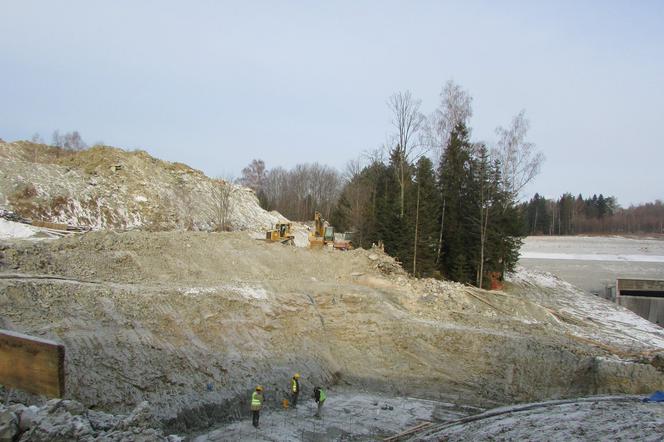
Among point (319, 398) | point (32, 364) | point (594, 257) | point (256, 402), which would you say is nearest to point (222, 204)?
point (319, 398)

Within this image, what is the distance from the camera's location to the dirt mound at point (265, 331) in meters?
11.6

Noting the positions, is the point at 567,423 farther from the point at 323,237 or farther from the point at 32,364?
the point at 323,237

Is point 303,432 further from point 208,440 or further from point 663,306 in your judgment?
point 663,306

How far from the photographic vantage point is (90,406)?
394 inches

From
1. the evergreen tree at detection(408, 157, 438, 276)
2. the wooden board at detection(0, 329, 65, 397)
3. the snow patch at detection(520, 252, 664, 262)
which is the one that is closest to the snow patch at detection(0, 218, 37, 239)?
the wooden board at detection(0, 329, 65, 397)

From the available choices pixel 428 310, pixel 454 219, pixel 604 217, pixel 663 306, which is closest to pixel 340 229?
pixel 454 219

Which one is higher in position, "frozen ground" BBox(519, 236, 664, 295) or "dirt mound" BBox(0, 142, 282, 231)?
"dirt mound" BBox(0, 142, 282, 231)

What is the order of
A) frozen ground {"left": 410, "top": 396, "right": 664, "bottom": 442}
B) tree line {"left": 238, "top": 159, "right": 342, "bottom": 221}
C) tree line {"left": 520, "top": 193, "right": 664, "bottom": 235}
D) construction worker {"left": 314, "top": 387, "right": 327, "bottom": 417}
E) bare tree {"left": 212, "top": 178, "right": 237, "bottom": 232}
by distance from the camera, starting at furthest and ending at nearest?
1. tree line {"left": 520, "top": 193, "right": 664, "bottom": 235}
2. tree line {"left": 238, "top": 159, "right": 342, "bottom": 221}
3. bare tree {"left": 212, "top": 178, "right": 237, "bottom": 232}
4. construction worker {"left": 314, "top": 387, "right": 327, "bottom": 417}
5. frozen ground {"left": 410, "top": 396, "right": 664, "bottom": 442}

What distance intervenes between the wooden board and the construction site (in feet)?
0.55

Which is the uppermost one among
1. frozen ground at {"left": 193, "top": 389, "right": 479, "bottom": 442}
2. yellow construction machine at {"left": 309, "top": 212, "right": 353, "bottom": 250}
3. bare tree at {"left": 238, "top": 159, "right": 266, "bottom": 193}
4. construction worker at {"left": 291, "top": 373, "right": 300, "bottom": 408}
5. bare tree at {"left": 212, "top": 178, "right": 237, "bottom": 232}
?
bare tree at {"left": 238, "top": 159, "right": 266, "bottom": 193}

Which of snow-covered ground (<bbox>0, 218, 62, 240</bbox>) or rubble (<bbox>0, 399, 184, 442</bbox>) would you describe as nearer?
rubble (<bbox>0, 399, 184, 442</bbox>)

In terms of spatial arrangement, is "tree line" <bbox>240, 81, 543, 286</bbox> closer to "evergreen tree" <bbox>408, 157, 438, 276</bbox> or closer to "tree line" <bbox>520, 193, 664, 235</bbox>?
"evergreen tree" <bbox>408, 157, 438, 276</bbox>

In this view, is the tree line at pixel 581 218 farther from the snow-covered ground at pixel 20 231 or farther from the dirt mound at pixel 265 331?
the snow-covered ground at pixel 20 231

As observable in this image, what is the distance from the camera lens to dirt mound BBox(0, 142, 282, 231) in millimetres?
31125
